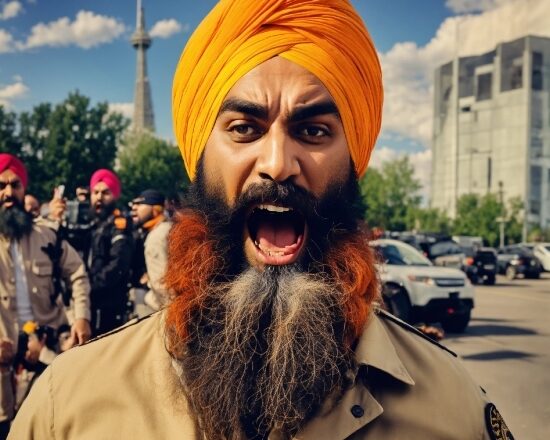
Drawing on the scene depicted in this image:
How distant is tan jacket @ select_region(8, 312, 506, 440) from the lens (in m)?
1.49

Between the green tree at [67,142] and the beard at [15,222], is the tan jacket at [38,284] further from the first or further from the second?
the green tree at [67,142]

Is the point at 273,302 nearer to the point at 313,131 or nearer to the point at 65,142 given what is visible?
the point at 313,131

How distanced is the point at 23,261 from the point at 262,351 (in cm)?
311

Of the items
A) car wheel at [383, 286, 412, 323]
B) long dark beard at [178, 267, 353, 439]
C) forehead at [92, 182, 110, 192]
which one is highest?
forehead at [92, 182, 110, 192]

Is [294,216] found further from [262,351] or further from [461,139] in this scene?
[461,139]

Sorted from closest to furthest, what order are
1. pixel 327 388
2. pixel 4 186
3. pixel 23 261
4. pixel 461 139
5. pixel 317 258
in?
1. pixel 327 388
2. pixel 317 258
3. pixel 23 261
4. pixel 4 186
5. pixel 461 139

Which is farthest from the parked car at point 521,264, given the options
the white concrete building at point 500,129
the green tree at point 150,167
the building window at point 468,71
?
the building window at point 468,71

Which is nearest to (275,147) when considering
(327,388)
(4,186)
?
(327,388)

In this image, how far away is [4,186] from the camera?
446 centimetres

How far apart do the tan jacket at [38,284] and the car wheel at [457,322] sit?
8146 mm

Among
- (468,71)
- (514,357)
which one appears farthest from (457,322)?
(468,71)

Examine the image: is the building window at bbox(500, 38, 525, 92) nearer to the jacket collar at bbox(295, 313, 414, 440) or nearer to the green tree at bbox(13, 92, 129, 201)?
the green tree at bbox(13, 92, 129, 201)

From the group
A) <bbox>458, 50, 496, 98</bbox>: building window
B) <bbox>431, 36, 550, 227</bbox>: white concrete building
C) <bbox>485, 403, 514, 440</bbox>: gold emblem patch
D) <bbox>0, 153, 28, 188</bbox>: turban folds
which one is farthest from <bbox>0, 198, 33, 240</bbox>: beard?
<bbox>458, 50, 496, 98</bbox>: building window

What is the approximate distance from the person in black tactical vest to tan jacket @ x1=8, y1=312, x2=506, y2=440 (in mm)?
4191
